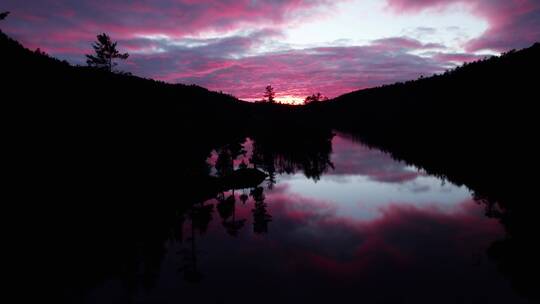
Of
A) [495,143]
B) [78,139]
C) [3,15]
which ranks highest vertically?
[3,15]

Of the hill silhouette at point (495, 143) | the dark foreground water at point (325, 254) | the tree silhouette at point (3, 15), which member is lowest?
the dark foreground water at point (325, 254)

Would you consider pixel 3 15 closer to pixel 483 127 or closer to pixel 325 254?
pixel 325 254

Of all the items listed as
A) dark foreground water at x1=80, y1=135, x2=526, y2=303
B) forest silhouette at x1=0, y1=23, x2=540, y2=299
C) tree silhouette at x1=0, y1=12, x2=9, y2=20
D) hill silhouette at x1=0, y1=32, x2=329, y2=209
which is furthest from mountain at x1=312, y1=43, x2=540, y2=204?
tree silhouette at x1=0, y1=12, x2=9, y2=20

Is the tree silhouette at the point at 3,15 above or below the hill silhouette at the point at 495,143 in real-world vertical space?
above

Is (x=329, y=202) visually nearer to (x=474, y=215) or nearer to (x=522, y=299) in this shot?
(x=474, y=215)

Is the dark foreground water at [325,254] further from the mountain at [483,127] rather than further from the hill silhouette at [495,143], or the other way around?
the mountain at [483,127]

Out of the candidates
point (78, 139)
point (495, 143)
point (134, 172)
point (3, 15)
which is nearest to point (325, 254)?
point (134, 172)

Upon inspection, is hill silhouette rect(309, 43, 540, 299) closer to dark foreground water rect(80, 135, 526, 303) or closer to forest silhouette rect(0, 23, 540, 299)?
forest silhouette rect(0, 23, 540, 299)

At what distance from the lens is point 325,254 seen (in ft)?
75.1

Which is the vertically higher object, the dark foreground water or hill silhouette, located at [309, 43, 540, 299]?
hill silhouette, located at [309, 43, 540, 299]

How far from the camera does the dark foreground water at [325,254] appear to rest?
17328 mm

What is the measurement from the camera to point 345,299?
16.6 m

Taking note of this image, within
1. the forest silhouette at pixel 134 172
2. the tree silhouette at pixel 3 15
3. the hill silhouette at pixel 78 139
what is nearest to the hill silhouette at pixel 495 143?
the forest silhouette at pixel 134 172

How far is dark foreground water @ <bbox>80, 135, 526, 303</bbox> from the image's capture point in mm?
17328
